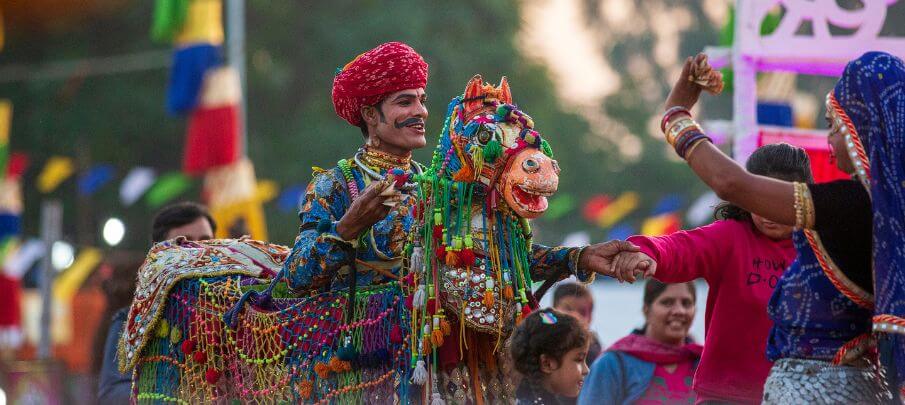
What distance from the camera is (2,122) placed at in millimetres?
17250

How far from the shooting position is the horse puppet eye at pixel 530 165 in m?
4.08

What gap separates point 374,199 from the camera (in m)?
4.12

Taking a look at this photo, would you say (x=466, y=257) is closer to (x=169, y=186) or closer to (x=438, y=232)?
(x=438, y=232)

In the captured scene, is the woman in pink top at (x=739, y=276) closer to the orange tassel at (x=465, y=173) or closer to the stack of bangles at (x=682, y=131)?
the orange tassel at (x=465, y=173)

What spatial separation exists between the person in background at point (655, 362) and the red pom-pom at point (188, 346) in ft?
4.98

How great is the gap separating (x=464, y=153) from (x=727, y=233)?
1.00 metres

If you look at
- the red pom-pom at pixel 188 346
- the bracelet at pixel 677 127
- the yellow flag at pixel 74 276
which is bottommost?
the red pom-pom at pixel 188 346

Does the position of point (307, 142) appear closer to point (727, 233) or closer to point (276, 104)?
point (276, 104)

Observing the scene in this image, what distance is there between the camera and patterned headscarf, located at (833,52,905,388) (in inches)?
127

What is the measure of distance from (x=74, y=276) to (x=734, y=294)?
1586 cm

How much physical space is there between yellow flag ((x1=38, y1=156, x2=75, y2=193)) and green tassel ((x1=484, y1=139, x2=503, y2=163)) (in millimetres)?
17078

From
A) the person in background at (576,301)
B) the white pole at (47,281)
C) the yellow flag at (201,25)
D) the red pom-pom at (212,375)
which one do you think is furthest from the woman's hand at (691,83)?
the yellow flag at (201,25)

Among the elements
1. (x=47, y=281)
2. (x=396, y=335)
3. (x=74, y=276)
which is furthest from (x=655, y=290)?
(x=74, y=276)

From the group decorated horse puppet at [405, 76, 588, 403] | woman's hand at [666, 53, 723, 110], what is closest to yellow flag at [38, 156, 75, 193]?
decorated horse puppet at [405, 76, 588, 403]
